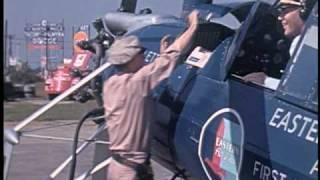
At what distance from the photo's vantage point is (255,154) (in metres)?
4.50

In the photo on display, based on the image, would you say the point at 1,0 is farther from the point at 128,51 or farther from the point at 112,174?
the point at 112,174

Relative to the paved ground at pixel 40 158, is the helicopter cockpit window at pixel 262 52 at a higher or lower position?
higher

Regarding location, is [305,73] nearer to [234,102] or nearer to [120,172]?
[234,102]

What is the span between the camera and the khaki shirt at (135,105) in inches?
188

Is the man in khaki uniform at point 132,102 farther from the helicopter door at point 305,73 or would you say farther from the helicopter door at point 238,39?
the helicopter door at point 305,73


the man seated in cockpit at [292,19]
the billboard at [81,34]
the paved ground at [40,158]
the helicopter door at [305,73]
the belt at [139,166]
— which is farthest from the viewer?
the paved ground at [40,158]

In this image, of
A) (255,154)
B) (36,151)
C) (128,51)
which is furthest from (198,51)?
(36,151)

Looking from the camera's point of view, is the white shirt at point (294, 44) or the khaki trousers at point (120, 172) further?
the khaki trousers at point (120, 172)

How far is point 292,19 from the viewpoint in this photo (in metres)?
4.66

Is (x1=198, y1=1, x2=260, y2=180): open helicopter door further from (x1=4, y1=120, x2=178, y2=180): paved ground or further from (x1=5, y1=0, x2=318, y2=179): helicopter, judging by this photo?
(x1=4, y1=120, x2=178, y2=180): paved ground

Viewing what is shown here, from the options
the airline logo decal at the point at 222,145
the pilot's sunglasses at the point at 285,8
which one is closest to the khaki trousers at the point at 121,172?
the airline logo decal at the point at 222,145

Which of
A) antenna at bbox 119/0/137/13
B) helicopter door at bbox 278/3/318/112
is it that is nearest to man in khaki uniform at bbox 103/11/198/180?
helicopter door at bbox 278/3/318/112

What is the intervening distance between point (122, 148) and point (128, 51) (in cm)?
51

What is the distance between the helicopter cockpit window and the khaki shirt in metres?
0.46
